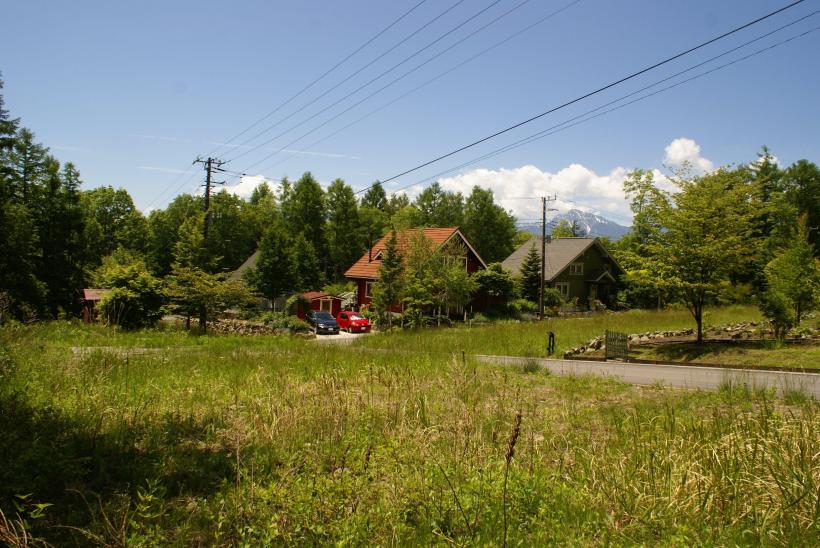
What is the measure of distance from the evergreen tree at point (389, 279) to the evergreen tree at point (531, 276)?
1520cm

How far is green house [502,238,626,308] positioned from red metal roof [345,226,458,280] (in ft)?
28.3

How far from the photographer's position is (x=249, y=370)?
9.47 m

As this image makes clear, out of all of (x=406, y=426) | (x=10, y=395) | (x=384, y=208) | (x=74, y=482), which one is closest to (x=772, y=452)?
(x=406, y=426)

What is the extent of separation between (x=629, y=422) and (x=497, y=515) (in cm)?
328

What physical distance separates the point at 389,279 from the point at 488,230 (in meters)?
44.2

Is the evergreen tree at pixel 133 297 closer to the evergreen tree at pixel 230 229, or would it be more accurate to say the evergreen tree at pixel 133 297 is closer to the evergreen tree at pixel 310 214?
the evergreen tree at pixel 230 229

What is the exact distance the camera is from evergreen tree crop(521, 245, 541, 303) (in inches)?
1750

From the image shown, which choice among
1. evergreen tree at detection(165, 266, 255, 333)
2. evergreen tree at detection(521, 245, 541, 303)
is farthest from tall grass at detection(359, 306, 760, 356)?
evergreen tree at detection(521, 245, 541, 303)

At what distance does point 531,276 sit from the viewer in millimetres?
44719

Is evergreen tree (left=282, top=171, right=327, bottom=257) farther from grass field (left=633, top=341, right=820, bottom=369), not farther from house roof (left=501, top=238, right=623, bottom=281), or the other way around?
grass field (left=633, top=341, right=820, bottom=369)

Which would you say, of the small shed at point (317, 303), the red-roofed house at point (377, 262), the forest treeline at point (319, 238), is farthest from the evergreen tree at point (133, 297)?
the red-roofed house at point (377, 262)

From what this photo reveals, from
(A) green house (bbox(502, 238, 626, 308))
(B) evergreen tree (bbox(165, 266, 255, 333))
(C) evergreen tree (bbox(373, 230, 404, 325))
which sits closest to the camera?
(B) evergreen tree (bbox(165, 266, 255, 333))

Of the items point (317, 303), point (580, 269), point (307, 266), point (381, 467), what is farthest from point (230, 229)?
point (381, 467)

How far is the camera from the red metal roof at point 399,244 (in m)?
36.5
